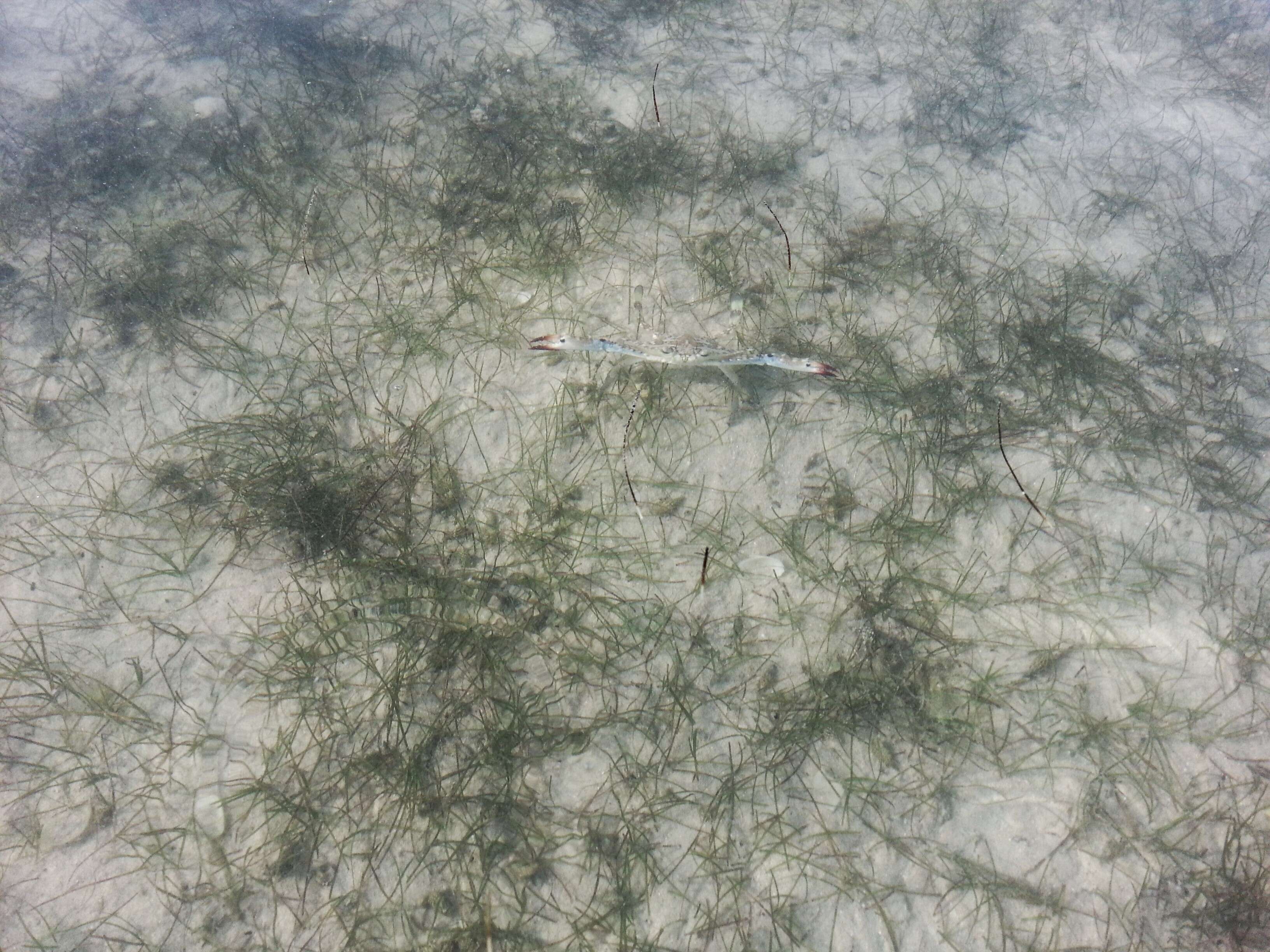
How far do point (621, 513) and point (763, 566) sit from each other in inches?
32.7

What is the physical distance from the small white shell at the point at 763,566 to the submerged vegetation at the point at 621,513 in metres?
0.05

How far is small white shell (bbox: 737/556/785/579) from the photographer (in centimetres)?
366

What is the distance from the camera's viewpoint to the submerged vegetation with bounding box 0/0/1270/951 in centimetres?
294

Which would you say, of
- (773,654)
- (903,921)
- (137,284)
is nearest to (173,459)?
(137,284)

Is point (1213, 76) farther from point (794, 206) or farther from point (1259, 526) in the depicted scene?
point (1259, 526)

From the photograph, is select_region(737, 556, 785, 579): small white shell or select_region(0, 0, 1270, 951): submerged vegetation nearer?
select_region(0, 0, 1270, 951): submerged vegetation

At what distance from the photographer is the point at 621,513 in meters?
3.83

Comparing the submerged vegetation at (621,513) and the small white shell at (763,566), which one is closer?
the submerged vegetation at (621,513)

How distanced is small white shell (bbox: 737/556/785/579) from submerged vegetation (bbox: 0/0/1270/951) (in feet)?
Result: 0.18

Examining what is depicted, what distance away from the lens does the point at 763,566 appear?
3.68m

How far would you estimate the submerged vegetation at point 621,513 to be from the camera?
116 inches

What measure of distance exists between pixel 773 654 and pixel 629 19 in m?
6.39

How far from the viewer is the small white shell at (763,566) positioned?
366 cm

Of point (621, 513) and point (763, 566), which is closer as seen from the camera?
point (763, 566)
